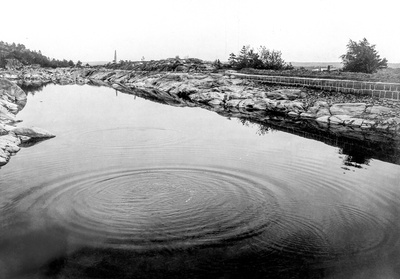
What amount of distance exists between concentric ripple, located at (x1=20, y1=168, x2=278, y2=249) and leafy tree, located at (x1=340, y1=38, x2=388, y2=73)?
122 feet

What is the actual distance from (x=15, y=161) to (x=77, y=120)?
13.9 meters

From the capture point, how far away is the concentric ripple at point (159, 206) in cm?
1012

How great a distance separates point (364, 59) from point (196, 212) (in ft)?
135

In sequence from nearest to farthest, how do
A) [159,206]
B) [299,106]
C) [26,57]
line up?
[159,206]
[299,106]
[26,57]

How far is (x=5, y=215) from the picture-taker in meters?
11.5

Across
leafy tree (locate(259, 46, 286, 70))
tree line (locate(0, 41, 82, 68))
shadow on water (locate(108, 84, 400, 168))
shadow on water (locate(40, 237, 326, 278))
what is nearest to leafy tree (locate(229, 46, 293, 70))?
leafy tree (locate(259, 46, 286, 70))

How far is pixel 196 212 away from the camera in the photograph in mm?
11516

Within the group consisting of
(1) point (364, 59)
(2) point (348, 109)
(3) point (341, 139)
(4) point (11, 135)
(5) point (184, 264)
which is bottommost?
(5) point (184, 264)

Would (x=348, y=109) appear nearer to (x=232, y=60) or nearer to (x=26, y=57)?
(x=232, y=60)

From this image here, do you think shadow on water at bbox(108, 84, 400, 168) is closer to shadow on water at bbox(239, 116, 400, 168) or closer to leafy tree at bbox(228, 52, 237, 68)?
shadow on water at bbox(239, 116, 400, 168)

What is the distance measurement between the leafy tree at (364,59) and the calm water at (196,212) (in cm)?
2909

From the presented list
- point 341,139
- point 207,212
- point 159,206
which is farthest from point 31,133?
point 341,139

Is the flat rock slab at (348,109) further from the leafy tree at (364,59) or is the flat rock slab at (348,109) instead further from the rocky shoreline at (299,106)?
the leafy tree at (364,59)

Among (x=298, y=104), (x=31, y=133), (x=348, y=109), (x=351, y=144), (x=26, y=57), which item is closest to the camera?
(x=351, y=144)
